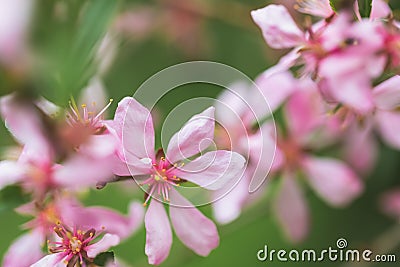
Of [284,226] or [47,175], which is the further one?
[284,226]

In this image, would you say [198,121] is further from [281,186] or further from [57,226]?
[281,186]

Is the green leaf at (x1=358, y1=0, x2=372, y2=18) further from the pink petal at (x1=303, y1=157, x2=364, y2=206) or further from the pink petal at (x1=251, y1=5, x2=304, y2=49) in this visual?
the pink petal at (x1=303, y1=157, x2=364, y2=206)

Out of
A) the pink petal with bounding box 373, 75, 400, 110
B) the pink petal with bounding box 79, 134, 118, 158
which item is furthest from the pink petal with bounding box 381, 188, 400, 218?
the pink petal with bounding box 79, 134, 118, 158

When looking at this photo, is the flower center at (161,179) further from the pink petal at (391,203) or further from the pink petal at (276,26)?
the pink petal at (391,203)

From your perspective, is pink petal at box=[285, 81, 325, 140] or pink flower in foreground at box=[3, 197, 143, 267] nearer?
pink flower in foreground at box=[3, 197, 143, 267]

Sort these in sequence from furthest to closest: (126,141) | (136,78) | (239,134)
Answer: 1. (136,78)
2. (239,134)
3. (126,141)

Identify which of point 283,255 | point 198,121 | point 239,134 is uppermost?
point 198,121

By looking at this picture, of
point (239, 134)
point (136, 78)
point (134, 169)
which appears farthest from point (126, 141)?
point (136, 78)

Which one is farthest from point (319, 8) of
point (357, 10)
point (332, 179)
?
point (332, 179)
